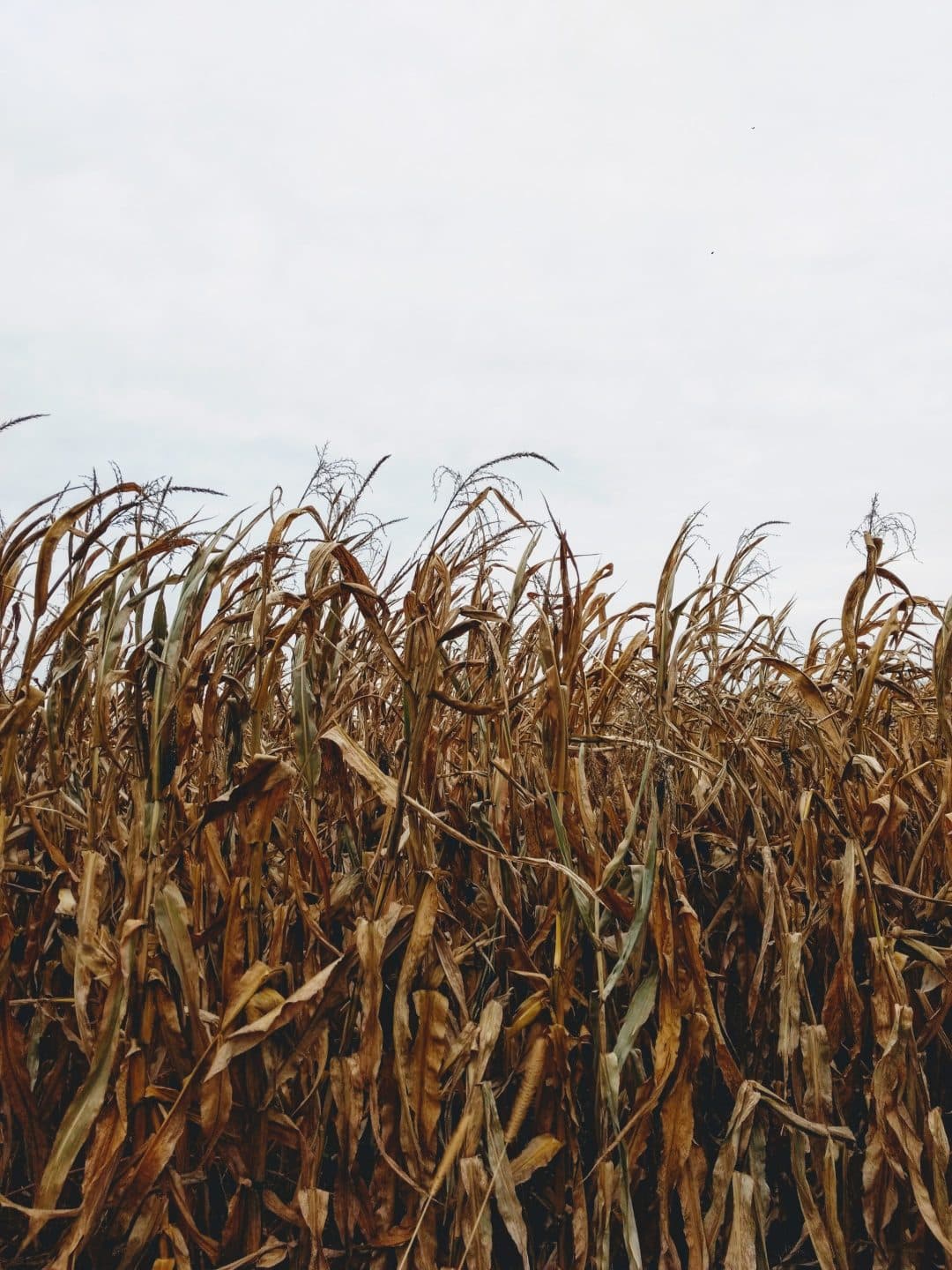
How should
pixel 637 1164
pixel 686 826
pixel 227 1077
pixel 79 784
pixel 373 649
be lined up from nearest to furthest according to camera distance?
pixel 227 1077, pixel 637 1164, pixel 79 784, pixel 686 826, pixel 373 649

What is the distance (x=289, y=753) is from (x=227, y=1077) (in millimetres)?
611

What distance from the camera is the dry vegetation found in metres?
1.29

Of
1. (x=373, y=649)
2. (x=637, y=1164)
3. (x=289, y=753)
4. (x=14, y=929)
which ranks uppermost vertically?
(x=373, y=649)

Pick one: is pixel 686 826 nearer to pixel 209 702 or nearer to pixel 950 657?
pixel 950 657

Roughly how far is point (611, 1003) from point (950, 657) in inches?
33.6

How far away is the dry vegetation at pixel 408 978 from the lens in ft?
4.23

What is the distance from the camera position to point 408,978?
4.48 ft

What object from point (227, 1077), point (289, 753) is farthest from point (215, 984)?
point (289, 753)

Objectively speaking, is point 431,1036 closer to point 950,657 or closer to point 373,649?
point 373,649

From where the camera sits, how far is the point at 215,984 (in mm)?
1469

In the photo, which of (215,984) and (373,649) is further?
(373,649)

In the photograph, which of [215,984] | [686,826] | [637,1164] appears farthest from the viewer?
[686,826]

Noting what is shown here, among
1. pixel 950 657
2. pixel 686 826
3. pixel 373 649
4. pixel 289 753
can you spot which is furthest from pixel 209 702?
pixel 950 657

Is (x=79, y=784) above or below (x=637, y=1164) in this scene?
above
